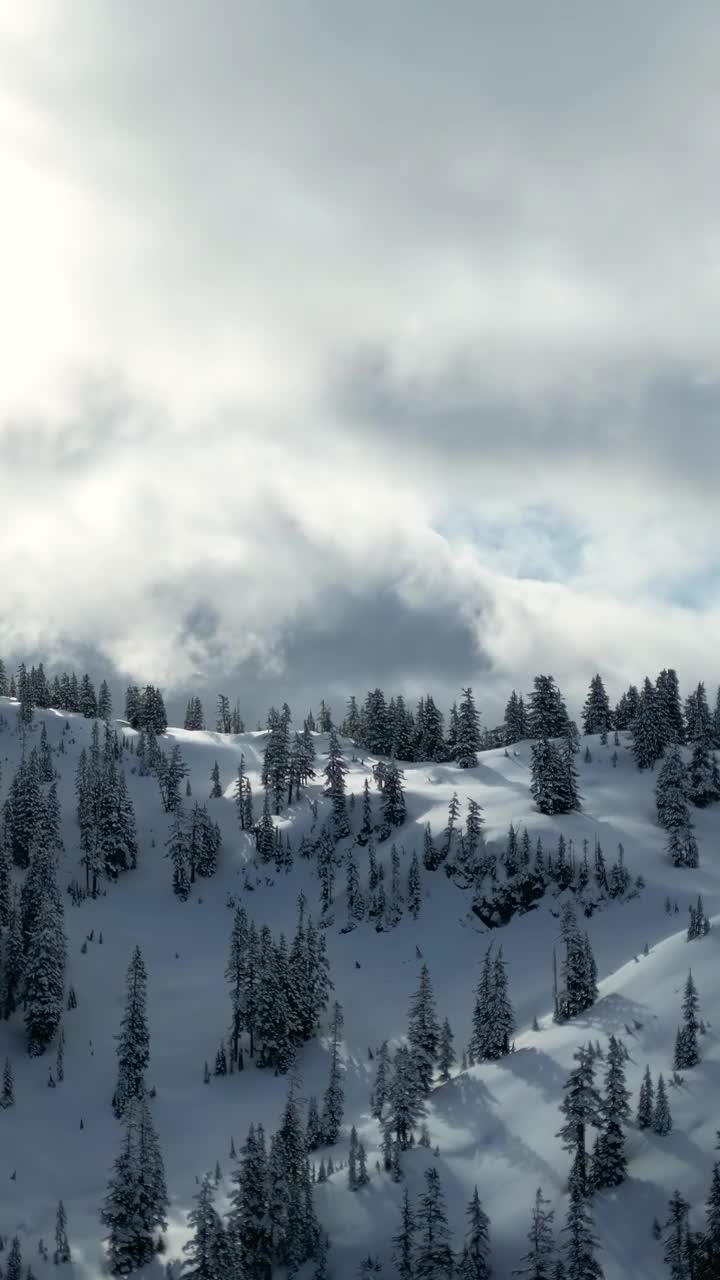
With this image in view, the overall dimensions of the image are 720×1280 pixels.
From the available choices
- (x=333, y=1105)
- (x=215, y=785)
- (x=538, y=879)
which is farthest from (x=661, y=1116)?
(x=215, y=785)

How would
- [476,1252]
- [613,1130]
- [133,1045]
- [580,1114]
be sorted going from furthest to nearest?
1. [133,1045]
2. [580,1114]
3. [613,1130]
4. [476,1252]

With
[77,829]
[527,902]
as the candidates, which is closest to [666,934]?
[527,902]

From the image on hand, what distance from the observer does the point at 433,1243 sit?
61.4 meters

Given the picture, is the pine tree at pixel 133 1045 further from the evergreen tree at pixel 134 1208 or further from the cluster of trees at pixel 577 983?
the cluster of trees at pixel 577 983

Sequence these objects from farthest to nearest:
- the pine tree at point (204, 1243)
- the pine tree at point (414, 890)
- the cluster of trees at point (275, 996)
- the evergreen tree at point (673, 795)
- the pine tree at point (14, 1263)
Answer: the evergreen tree at point (673, 795), the pine tree at point (414, 890), the cluster of trees at point (275, 996), the pine tree at point (14, 1263), the pine tree at point (204, 1243)

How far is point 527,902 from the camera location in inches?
4875

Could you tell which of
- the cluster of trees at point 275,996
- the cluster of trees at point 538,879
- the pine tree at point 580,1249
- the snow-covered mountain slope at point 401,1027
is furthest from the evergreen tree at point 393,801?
the pine tree at point 580,1249

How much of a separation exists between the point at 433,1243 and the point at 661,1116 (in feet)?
60.8

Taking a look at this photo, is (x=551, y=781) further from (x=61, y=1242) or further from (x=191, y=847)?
(x=61, y=1242)

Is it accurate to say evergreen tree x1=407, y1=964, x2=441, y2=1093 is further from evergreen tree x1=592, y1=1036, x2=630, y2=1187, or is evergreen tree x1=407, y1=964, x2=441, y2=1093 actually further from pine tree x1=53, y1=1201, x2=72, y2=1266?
pine tree x1=53, y1=1201, x2=72, y2=1266

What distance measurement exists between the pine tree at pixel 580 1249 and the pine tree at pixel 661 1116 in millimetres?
10865

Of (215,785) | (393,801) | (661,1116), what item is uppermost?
(215,785)

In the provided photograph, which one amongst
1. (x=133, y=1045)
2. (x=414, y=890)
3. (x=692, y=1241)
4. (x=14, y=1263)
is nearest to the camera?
(x=692, y=1241)

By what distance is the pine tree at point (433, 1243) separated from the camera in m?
61.0
